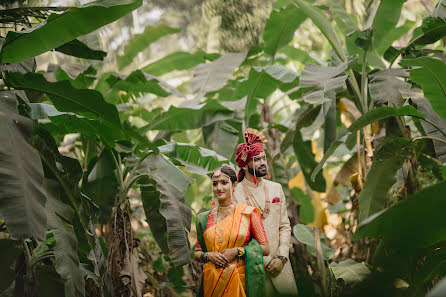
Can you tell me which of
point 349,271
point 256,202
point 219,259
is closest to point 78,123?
point 256,202

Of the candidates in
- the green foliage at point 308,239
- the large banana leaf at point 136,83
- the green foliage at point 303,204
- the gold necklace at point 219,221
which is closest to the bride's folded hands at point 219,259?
the gold necklace at point 219,221

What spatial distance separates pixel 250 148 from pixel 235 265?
80 cm

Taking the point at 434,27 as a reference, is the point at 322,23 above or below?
above

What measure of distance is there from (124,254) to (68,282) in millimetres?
829

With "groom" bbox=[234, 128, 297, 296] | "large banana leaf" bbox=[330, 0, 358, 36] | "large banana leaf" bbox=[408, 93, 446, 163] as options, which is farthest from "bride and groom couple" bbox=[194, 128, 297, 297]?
"large banana leaf" bbox=[330, 0, 358, 36]

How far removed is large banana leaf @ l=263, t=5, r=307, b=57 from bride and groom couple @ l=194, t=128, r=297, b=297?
7.32 feet

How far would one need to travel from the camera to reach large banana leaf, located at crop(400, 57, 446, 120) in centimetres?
336

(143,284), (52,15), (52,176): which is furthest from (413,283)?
(52,15)

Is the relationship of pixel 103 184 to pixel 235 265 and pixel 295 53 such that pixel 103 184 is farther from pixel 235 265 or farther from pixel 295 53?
pixel 295 53

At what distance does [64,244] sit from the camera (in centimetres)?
304

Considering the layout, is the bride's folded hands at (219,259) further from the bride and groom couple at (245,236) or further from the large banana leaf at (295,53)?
the large banana leaf at (295,53)

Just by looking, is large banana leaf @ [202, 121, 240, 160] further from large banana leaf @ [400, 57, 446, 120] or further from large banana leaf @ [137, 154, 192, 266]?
large banana leaf @ [400, 57, 446, 120]

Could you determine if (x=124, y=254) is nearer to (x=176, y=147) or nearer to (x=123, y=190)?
(x=123, y=190)

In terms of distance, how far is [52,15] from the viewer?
9.90ft
